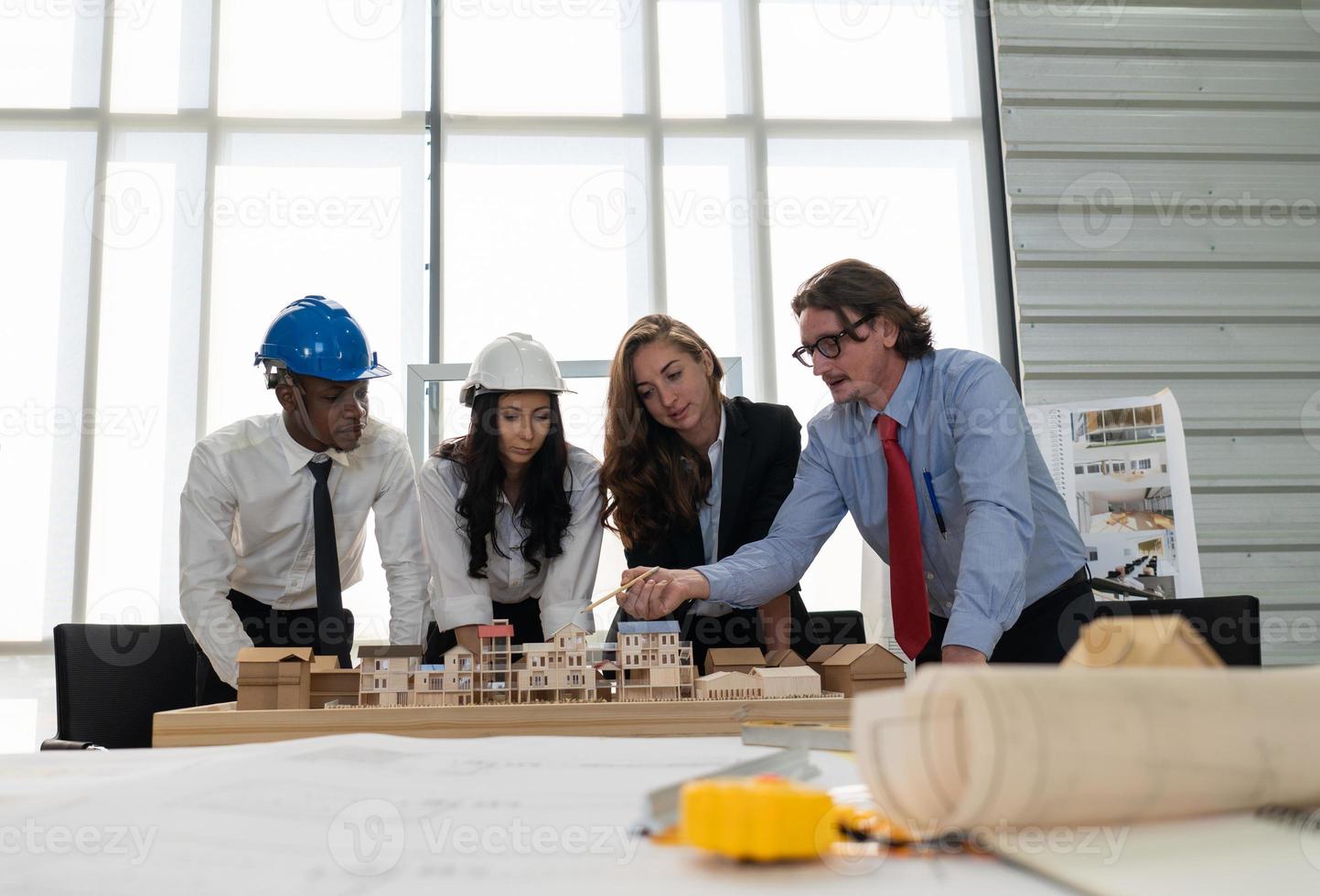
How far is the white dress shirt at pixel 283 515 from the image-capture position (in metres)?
2.76

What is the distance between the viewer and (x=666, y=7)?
5438mm

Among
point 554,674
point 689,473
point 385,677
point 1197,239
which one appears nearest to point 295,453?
point 689,473

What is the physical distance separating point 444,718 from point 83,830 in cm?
103

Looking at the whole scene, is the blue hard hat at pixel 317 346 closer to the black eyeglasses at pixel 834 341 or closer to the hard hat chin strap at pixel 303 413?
the hard hat chin strap at pixel 303 413

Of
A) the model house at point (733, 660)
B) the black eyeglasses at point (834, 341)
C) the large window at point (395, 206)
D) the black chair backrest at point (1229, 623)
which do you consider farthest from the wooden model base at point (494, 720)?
the large window at point (395, 206)

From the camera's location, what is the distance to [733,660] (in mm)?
1955

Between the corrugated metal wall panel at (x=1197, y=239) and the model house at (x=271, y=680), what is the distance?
14.5 feet

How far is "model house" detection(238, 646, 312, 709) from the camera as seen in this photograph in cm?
165

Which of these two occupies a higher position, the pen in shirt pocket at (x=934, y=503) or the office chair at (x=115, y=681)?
the pen in shirt pocket at (x=934, y=503)

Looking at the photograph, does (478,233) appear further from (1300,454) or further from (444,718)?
(1300,454)

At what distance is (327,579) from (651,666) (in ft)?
4.30

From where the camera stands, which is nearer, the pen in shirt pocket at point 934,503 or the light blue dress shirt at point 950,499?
the light blue dress shirt at point 950,499

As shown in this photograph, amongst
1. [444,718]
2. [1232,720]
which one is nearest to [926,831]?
[1232,720]

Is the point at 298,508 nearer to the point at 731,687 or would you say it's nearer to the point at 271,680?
the point at 271,680
